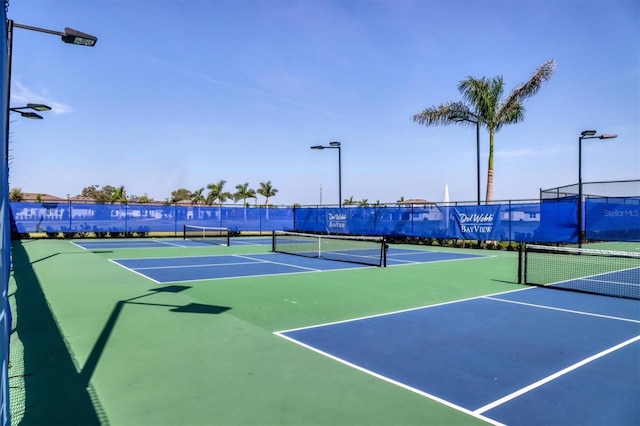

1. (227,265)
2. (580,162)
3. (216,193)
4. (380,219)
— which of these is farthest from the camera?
(216,193)

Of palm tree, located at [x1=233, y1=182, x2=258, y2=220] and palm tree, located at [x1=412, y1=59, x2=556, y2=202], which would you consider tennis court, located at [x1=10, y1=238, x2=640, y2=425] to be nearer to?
palm tree, located at [x1=412, y1=59, x2=556, y2=202]

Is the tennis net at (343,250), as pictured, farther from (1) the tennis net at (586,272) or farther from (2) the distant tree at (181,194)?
(2) the distant tree at (181,194)

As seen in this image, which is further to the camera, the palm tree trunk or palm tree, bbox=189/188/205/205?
palm tree, bbox=189/188/205/205

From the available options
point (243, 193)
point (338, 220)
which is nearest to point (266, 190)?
point (243, 193)

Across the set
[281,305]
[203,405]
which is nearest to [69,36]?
[281,305]

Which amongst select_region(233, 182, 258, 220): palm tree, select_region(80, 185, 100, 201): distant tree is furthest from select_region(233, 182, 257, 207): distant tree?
select_region(80, 185, 100, 201): distant tree

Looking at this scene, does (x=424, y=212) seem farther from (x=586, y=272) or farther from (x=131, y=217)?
(x=131, y=217)

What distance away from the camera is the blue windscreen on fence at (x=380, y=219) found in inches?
735

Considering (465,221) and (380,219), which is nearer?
(465,221)

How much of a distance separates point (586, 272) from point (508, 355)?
30.3 feet

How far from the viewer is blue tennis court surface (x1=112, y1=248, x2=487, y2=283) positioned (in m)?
10.8

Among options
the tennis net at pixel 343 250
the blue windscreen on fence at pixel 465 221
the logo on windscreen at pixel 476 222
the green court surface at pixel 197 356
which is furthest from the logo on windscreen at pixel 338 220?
the green court surface at pixel 197 356

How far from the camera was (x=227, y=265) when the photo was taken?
12.9 metres

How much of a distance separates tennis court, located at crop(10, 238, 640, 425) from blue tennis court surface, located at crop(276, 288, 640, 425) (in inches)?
0.9
